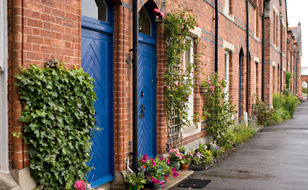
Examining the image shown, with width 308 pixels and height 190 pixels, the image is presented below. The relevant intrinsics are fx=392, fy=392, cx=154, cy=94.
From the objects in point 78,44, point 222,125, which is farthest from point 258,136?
point 78,44

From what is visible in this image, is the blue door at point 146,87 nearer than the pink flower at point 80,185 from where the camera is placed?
No

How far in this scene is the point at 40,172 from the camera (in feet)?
13.5

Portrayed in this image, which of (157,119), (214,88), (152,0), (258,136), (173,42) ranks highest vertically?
(152,0)

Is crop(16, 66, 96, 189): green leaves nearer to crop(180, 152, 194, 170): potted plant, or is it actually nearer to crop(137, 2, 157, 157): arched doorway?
crop(137, 2, 157, 157): arched doorway

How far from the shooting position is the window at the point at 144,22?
23.8ft

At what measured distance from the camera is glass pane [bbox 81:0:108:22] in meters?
5.54

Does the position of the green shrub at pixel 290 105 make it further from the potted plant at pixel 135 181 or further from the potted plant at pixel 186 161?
the potted plant at pixel 135 181

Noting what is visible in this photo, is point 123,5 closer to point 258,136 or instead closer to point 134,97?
point 134,97

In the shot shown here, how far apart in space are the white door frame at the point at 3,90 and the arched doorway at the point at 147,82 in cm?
319

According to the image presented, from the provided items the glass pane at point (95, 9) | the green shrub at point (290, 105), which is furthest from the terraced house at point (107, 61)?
the green shrub at point (290, 105)

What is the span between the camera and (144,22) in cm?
738

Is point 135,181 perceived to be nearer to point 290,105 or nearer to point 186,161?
point 186,161

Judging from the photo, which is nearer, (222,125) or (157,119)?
(157,119)

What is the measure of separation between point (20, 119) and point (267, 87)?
60.9 feet
